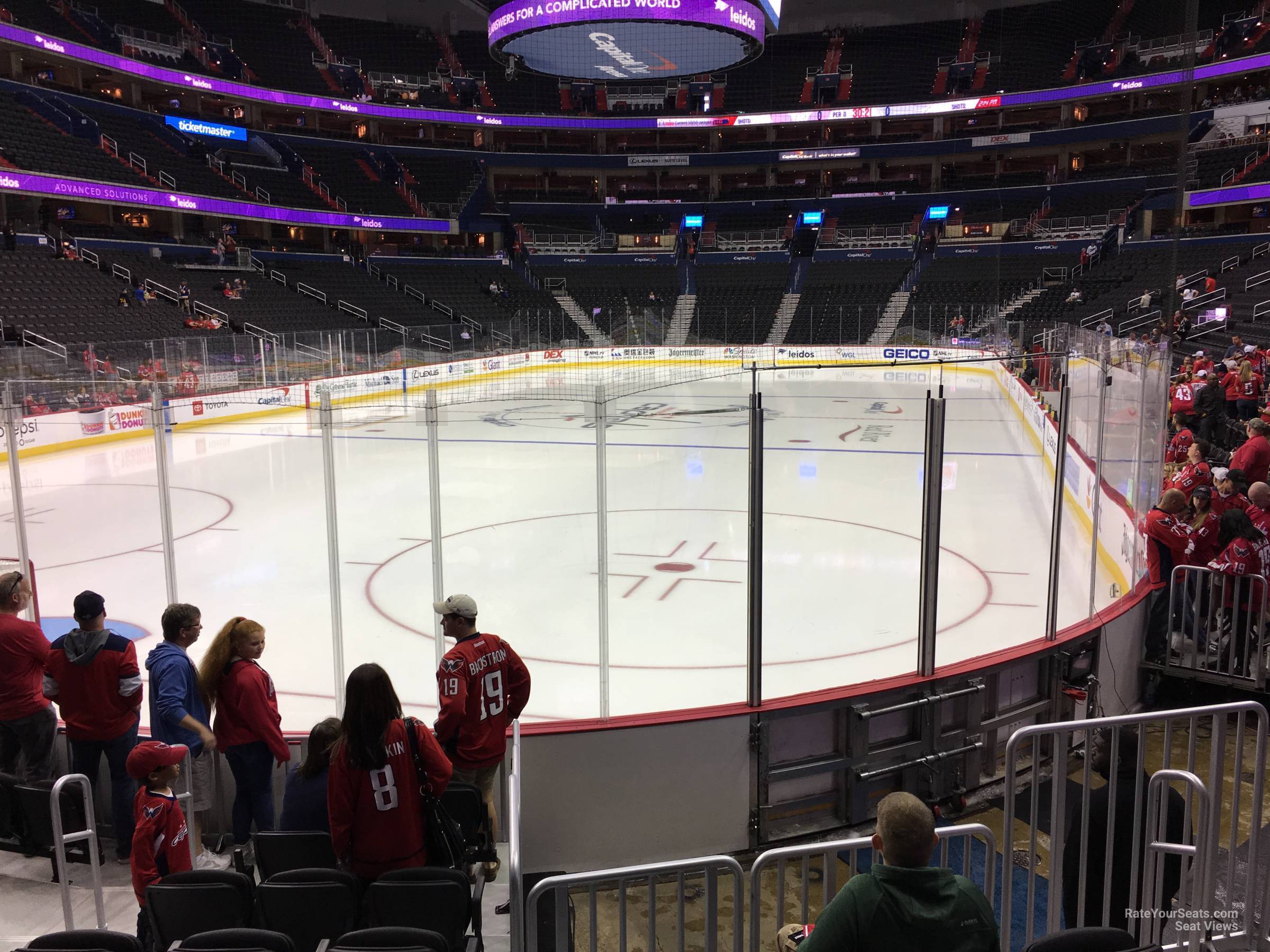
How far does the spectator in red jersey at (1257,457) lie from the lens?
7500mm

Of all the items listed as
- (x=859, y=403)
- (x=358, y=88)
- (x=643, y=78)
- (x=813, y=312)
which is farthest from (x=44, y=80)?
(x=859, y=403)

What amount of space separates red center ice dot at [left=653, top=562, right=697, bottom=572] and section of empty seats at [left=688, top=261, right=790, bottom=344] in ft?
73.5

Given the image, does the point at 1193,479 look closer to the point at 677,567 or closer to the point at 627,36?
the point at 677,567

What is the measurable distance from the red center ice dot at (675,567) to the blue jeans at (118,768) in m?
4.54

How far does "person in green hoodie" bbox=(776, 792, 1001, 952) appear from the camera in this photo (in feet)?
6.76

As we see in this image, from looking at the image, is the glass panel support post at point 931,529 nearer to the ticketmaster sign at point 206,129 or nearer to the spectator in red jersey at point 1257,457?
the spectator in red jersey at point 1257,457

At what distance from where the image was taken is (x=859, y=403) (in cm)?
2050

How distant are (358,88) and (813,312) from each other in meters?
22.8

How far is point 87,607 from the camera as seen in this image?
13.0 feet

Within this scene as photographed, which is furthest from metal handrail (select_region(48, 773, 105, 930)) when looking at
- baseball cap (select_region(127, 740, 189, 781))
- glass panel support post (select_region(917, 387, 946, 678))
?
glass panel support post (select_region(917, 387, 946, 678))

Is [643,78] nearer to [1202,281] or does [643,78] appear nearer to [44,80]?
[1202,281]

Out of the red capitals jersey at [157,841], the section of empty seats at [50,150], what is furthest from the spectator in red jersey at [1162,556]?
the section of empty seats at [50,150]

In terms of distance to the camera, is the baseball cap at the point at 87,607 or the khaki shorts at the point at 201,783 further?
the khaki shorts at the point at 201,783

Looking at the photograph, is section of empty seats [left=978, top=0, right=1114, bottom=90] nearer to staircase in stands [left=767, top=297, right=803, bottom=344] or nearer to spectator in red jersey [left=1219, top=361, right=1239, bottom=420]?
staircase in stands [left=767, top=297, right=803, bottom=344]
